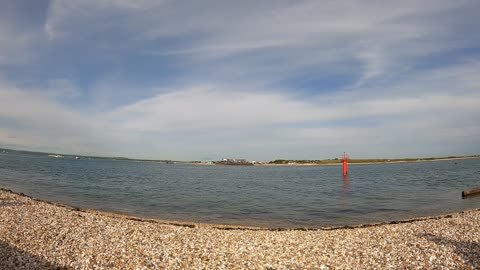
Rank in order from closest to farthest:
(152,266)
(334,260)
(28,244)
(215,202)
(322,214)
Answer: (152,266) < (334,260) < (28,244) < (322,214) < (215,202)

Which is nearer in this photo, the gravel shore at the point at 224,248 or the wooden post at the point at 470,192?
the gravel shore at the point at 224,248

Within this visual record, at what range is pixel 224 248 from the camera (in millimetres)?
12273

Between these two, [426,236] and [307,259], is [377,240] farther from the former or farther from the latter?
[307,259]

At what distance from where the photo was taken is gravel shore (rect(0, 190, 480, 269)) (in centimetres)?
1041

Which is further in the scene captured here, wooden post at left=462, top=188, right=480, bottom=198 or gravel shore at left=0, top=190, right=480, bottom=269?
wooden post at left=462, top=188, right=480, bottom=198

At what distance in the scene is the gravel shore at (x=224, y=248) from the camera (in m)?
10.4

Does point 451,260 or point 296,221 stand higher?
point 451,260

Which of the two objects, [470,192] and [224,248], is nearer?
[224,248]

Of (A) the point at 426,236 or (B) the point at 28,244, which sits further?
(A) the point at 426,236

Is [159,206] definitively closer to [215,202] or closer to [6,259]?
[215,202]

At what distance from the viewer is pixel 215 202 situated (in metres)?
31.3

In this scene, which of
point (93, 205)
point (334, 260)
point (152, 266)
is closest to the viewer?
point (152, 266)

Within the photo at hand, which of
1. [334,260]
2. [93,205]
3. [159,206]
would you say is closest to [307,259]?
[334,260]

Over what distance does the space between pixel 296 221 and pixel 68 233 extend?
1445 cm
